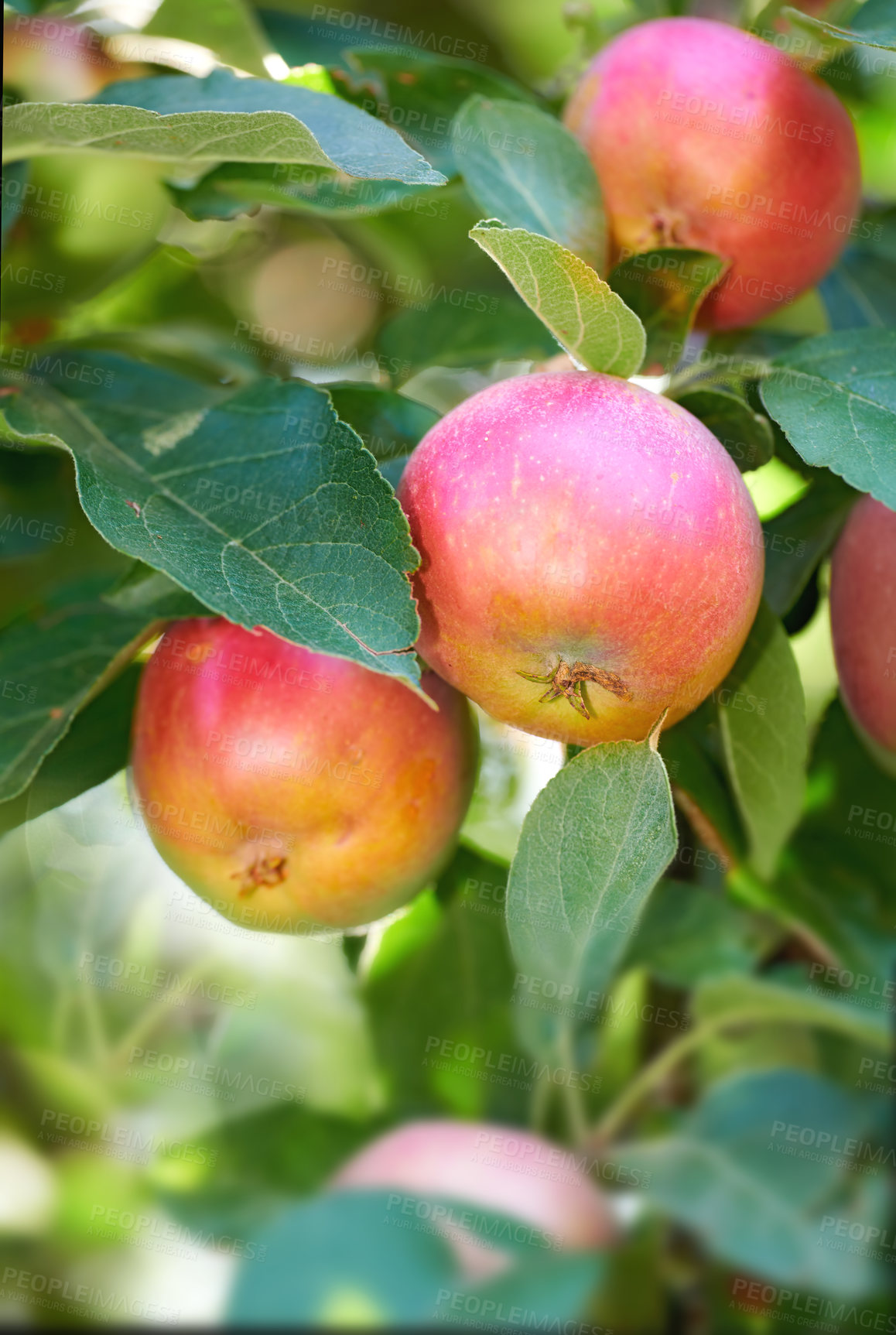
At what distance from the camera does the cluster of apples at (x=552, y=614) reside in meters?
0.61

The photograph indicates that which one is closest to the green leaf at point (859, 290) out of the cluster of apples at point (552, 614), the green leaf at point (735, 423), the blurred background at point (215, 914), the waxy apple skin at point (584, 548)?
the blurred background at point (215, 914)

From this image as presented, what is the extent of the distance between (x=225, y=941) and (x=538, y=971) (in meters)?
0.46

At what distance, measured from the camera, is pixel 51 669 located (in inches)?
32.8

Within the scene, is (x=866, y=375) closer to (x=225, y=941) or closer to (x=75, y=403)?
(x=75, y=403)

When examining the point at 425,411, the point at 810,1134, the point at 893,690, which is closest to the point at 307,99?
the point at 425,411

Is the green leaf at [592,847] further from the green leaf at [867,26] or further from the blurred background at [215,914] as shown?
the green leaf at [867,26]

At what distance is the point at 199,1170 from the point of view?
0.95 meters

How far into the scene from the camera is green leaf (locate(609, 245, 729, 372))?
2.50ft

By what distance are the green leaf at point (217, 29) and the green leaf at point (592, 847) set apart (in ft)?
2.47

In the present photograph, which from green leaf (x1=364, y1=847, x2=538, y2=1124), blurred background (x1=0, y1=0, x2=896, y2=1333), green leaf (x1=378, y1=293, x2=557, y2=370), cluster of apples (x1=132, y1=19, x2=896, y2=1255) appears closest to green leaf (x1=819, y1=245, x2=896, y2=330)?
blurred background (x1=0, y1=0, x2=896, y2=1333)

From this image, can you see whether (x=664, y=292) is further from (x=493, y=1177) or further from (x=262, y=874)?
(x=493, y=1177)

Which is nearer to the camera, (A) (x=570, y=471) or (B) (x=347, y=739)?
(A) (x=570, y=471)

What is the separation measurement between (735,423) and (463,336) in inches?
16.1

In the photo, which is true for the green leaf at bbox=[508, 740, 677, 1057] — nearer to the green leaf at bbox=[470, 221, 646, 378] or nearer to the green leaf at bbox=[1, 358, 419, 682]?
the green leaf at bbox=[1, 358, 419, 682]
